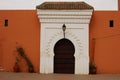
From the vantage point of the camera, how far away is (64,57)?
17266 millimetres

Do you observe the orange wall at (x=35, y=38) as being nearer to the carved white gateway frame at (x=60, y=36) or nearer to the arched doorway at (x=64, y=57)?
the carved white gateway frame at (x=60, y=36)

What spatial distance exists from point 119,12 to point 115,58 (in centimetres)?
227

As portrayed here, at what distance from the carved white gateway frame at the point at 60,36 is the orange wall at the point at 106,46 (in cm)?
46

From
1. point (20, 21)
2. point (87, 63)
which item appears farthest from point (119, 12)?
point (20, 21)

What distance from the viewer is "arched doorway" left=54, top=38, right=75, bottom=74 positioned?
17234 millimetres

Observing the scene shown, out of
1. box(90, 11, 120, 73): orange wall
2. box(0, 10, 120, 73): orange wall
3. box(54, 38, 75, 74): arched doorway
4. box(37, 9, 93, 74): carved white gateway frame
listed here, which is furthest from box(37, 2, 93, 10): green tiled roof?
box(54, 38, 75, 74): arched doorway

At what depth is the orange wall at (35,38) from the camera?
17.2 meters

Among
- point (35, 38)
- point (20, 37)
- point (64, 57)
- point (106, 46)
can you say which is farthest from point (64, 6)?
point (106, 46)

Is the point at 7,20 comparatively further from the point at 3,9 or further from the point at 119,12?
the point at 119,12

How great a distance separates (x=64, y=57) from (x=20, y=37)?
2402 millimetres

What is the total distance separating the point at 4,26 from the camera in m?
17.7

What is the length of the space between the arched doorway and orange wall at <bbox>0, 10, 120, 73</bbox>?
3.04 feet

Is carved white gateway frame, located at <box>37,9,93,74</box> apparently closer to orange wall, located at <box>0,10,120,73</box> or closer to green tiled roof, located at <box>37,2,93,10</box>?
green tiled roof, located at <box>37,2,93,10</box>

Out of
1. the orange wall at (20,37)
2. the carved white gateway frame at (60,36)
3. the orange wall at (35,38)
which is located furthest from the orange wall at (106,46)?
the orange wall at (20,37)
